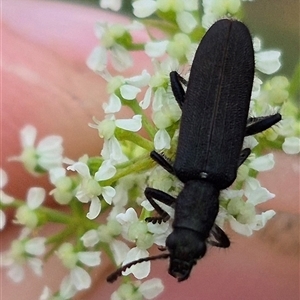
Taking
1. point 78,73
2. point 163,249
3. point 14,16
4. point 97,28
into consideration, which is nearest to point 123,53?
point 97,28

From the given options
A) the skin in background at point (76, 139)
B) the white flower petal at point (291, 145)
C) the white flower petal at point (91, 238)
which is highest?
the white flower petal at point (291, 145)

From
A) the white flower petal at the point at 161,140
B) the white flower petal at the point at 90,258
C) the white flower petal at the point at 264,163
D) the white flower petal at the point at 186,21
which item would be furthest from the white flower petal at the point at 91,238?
the white flower petal at the point at 186,21

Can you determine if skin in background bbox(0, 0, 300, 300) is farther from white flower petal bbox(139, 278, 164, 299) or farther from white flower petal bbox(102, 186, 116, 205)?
white flower petal bbox(102, 186, 116, 205)

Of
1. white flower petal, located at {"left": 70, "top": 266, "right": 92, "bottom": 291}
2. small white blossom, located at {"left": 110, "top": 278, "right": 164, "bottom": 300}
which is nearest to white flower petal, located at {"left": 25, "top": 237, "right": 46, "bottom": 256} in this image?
white flower petal, located at {"left": 70, "top": 266, "right": 92, "bottom": 291}

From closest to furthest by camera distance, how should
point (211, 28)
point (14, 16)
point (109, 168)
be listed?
point (109, 168), point (211, 28), point (14, 16)

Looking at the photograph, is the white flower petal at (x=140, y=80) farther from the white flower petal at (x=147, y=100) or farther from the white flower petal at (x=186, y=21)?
the white flower petal at (x=186, y=21)

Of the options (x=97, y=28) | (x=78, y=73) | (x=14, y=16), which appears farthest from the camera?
(x=14, y=16)

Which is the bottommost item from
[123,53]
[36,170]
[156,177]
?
[36,170]

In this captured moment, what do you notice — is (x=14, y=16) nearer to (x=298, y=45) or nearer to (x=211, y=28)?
(x=298, y=45)
